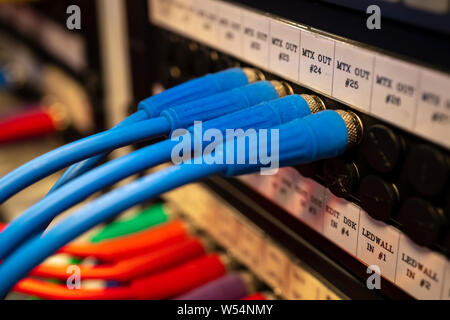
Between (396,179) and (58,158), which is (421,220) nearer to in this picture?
(396,179)

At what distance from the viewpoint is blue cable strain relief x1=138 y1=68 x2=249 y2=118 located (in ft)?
1.42

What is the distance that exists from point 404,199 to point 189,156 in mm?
144

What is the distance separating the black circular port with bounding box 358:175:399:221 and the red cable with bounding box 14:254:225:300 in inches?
9.7

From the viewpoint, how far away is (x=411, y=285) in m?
0.39

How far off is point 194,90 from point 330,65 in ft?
0.36

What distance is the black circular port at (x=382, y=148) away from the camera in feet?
1.18

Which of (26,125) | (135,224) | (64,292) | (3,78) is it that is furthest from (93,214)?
(3,78)

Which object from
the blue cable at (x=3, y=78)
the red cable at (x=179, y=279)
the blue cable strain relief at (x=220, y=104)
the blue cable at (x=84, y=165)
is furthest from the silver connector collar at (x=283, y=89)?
the blue cable at (x=3, y=78)

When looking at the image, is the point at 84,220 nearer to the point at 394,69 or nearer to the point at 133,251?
the point at 394,69

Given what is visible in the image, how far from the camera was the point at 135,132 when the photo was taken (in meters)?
0.40

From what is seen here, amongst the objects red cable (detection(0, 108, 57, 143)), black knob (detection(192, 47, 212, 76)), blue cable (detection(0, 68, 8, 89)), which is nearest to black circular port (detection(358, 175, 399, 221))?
black knob (detection(192, 47, 212, 76))

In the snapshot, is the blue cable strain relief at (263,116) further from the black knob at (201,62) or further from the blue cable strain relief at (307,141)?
the black knob at (201,62)

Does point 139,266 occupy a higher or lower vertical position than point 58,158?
lower
